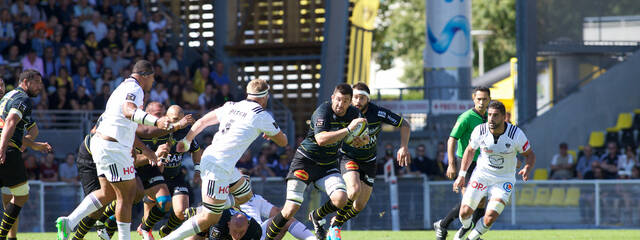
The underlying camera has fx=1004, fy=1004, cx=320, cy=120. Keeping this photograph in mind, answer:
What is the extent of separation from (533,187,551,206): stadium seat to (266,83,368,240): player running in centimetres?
834

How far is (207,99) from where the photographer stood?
22734mm

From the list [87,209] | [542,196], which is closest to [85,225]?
[87,209]

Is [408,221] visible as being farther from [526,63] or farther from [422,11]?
[422,11]

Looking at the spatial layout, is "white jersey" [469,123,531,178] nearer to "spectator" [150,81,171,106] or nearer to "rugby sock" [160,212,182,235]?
"rugby sock" [160,212,182,235]

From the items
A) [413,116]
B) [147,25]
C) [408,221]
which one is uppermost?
[147,25]

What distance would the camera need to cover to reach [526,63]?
25688mm

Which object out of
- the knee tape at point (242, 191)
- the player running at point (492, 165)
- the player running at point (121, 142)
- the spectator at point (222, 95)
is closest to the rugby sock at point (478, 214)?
the player running at point (492, 165)

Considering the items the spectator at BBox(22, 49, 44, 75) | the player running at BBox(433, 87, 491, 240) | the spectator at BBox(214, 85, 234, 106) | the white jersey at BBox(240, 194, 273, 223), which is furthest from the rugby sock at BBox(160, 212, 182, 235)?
the spectator at BBox(214, 85, 234, 106)

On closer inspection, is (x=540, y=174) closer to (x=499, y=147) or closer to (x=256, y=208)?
(x=499, y=147)

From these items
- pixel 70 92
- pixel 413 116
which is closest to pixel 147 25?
pixel 70 92

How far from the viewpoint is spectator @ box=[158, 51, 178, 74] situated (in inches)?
917

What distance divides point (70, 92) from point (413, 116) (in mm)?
8221

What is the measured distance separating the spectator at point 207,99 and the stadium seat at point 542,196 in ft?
24.7

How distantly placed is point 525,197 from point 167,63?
29.2ft
